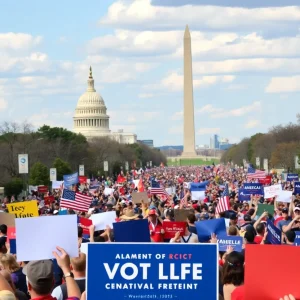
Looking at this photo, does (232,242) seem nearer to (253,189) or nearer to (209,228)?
(209,228)

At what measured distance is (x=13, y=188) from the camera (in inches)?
2422

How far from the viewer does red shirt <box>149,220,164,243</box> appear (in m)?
13.9

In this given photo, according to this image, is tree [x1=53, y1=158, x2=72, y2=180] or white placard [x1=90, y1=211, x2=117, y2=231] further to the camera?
tree [x1=53, y1=158, x2=72, y2=180]

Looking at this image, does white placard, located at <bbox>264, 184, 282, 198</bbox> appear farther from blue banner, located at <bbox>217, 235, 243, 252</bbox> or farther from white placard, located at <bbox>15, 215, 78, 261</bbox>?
white placard, located at <bbox>15, 215, 78, 261</bbox>

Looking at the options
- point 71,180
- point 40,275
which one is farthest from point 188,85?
point 40,275

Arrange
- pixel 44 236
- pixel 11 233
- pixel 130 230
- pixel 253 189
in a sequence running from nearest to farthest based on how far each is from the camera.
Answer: pixel 44 236 < pixel 130 230 < pixel 11 233 < pixel 253 189

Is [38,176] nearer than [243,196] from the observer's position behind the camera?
No

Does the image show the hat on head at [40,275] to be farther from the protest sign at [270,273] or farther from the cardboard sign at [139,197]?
the cardboard sign at [139,197]

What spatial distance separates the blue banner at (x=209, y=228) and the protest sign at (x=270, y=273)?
687 cm

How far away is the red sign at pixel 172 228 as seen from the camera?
43.7 feet

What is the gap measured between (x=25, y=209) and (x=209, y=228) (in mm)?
5412

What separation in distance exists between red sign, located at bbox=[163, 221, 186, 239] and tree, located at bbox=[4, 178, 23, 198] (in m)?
46.4

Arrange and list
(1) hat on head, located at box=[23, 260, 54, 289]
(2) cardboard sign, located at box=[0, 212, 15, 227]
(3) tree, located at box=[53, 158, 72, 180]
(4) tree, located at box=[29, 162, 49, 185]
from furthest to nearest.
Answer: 1. (3) tree, located at box=[53, 158, 72, 180]
2. (4) tree, located at box=[29, 162, 49, 185]
3. (2) cardboard sign, located at box=[0, 212, 15, 227]
4. (1) hat on head, located at box=[23, 260, 54, 289]

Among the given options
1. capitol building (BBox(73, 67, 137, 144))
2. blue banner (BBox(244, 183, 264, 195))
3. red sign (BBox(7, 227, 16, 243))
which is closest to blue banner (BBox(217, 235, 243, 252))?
red sign (BBox(7, 227, 16, 243))
